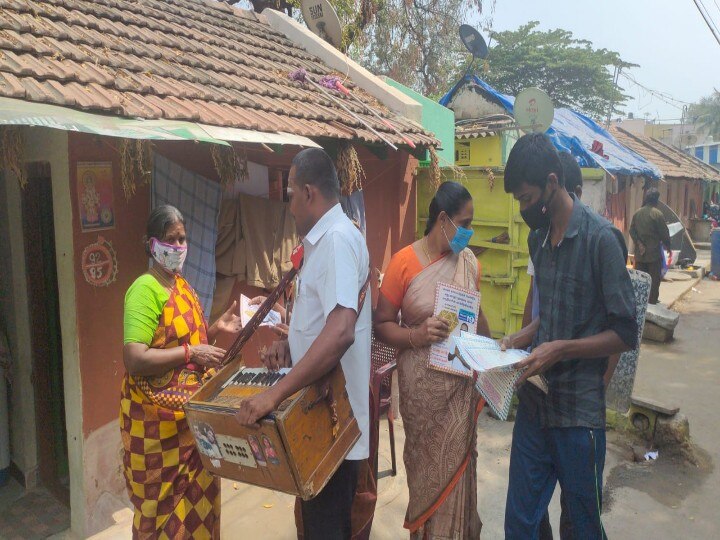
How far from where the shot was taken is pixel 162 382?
8.59 feet

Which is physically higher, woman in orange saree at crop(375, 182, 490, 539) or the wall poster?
the wall poster

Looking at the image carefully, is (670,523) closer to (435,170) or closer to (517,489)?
(517,489)

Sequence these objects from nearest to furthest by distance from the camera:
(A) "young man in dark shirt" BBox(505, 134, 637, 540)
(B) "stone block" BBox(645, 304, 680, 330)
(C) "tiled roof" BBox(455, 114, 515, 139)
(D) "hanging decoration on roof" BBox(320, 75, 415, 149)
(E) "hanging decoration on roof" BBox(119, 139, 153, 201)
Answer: (A) "young man in dark shirt" BBox(505, 134, 637, 540)
(E) "hanging decoration on roof" BBox(119, 139, 153, 201)
(D) "hanging decoration on roof" BBox(320, 75, 415, 149)
(B) "stone block" BBox(645, 304, 680, 330)
(C) "tiled roof" BBox(455, 114, 515, 139)

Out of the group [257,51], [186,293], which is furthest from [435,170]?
[186,293]

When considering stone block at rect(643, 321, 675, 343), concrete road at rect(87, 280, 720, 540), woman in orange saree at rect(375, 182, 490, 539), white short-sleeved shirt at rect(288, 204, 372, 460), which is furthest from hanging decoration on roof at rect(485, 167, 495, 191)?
white short-sleeved shirt at rect(288, 204, 372, 460)

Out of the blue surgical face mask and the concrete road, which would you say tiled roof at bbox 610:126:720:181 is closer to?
the concrete road

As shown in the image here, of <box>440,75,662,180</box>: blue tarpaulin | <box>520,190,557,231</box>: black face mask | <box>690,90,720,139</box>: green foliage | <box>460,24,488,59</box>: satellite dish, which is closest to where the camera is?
<box>520,190,557,231</box>: black face mask

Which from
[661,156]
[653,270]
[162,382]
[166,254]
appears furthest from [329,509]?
[661,156]

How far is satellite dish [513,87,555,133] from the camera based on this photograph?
7473 millimetres

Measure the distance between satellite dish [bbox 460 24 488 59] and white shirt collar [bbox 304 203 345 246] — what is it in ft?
27.5

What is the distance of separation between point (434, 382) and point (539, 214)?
38.1 inches

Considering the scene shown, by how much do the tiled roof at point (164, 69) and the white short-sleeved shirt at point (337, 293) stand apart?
1635 millimetres

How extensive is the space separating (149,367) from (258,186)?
2395 mm

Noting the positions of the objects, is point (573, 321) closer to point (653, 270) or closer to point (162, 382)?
point (162, 382)
